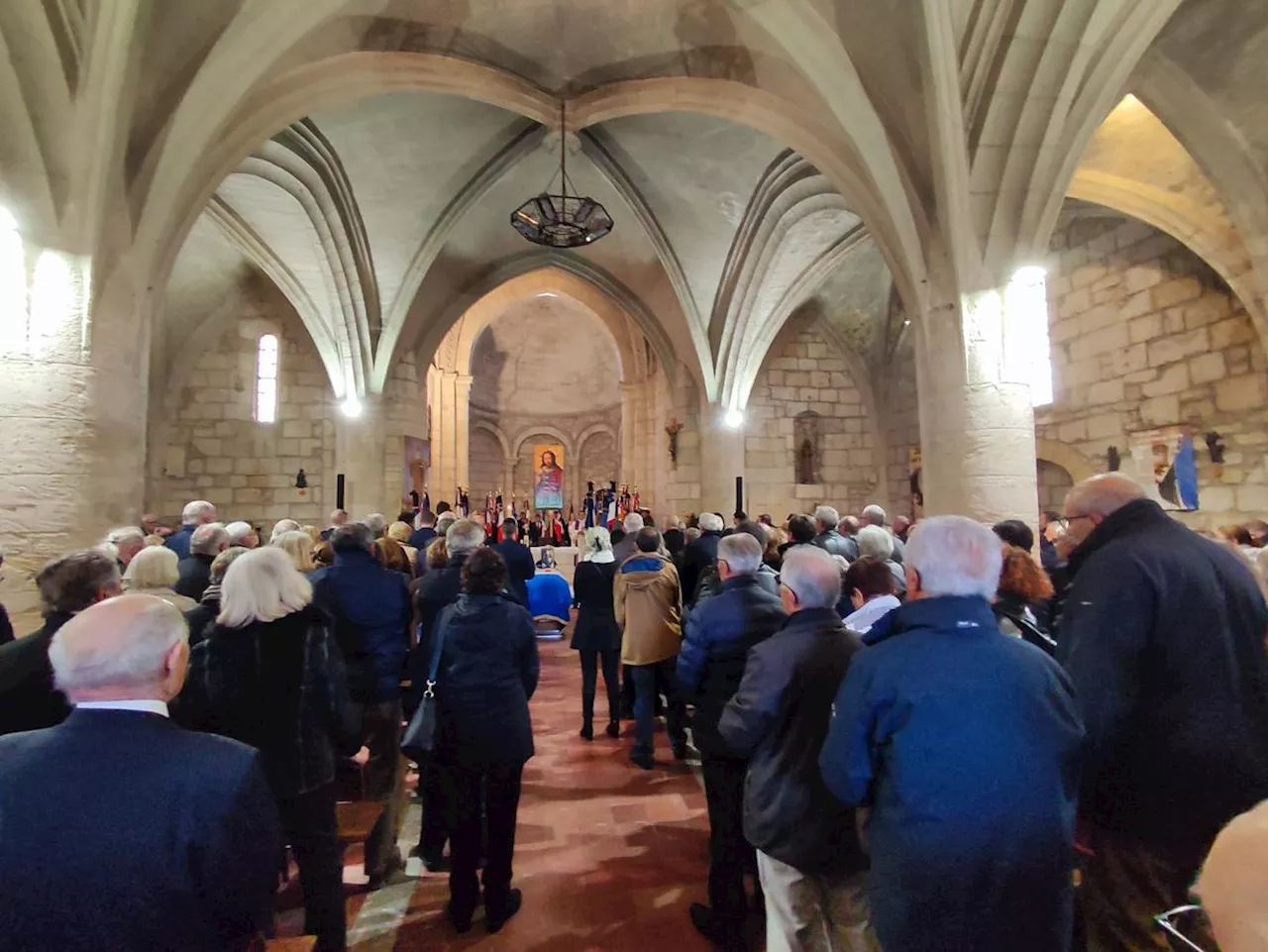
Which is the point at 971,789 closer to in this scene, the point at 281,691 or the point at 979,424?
the point at 281,691

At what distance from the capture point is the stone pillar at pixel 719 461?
1284 centimetres

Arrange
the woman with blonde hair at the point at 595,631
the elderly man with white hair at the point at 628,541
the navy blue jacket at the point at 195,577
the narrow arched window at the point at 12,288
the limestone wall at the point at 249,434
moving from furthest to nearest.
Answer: the limestone wall at the point at 249,434
the elderly man with white hair at the point at 628,541
the woman with blonde hair at the point at 595,631
the narrow arched window at the point at 12,288
the navy blue jacket at the point at 195,577

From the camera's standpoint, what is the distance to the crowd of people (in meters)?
1.27

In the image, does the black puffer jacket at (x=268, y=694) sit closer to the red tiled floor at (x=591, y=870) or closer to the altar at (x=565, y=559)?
the red tiled floor at (x=591, y=870)

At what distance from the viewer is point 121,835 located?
124cm

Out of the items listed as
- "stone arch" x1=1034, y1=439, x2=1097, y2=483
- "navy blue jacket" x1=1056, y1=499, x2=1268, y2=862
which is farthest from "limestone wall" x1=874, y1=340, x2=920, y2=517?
"navy blue jacket" x1=1056, y1=499, x2=1268, y2=862

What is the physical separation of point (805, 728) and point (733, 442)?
1116cm

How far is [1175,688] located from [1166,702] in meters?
0.05

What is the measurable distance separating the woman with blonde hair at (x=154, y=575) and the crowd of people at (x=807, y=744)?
11 millimetres

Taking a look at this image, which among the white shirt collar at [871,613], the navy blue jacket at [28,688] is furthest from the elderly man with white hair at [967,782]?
the navy blue jacket at [28,688]

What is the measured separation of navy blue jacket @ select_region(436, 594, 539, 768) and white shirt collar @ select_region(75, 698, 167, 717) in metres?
1.55

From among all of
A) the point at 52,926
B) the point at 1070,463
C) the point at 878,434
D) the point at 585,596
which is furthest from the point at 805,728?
the point at 878,434

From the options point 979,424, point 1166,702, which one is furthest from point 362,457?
point 1166,702

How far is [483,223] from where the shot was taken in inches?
492
